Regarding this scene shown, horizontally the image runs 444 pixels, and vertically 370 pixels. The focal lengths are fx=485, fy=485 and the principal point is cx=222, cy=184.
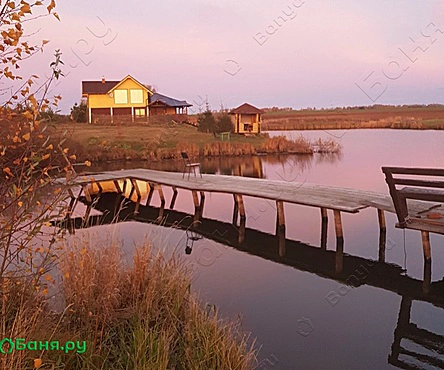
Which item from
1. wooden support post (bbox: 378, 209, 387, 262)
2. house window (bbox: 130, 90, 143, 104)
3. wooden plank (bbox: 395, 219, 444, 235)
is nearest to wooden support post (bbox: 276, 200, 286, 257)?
wooden support post (bbox: 378, 209, 387, 262)

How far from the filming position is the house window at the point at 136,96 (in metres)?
38.1

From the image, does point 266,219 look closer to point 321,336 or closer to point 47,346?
point 321,336

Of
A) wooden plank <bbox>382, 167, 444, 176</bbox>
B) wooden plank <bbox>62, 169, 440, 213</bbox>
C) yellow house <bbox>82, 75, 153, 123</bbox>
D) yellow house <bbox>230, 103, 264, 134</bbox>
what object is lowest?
wooden plank <bbox>62, 169, 440, 213</bbox>

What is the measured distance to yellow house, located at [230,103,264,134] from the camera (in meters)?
32.2

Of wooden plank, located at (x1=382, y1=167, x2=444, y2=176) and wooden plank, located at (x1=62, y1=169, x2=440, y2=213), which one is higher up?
wooden plank, located at (x1=382, y1=167, x2=444, y2=176)

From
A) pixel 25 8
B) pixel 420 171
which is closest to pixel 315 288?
pixel 420 171

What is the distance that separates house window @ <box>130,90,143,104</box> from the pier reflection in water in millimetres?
27954

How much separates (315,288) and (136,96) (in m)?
33.8

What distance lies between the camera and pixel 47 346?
3240mm

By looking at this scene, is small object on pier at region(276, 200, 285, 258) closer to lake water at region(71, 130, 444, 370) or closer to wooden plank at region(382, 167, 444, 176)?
lake water at region(71, 130, 444, 370)

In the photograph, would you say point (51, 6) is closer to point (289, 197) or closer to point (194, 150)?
point (289, 197)

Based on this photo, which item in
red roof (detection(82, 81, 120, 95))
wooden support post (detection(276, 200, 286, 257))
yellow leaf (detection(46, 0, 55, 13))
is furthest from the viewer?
red roof (detection(82, 81, 120, 95))

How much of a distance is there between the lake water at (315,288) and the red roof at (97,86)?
92.3ft

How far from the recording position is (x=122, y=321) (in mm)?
4301
